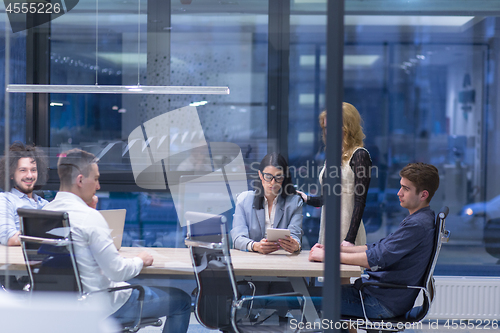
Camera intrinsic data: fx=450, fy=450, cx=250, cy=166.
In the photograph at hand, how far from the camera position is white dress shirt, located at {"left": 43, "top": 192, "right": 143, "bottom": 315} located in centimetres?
245

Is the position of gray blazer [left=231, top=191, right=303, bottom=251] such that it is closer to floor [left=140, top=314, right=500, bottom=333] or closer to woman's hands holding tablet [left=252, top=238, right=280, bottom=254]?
woman's hands holding tablet [left=252, top=238, right=280, bottom=254]

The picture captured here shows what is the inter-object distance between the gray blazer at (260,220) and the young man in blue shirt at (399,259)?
482mm

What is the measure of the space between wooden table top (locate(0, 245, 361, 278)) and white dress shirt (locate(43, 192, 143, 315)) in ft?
0.41

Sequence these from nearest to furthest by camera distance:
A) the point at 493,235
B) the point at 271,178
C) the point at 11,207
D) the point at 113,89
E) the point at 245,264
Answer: the point at 245,264
the point at 11,207
the point at 271,178
the point at 113,89
the point at 493,235

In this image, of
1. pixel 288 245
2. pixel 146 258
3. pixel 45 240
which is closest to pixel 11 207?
pixel 45 240

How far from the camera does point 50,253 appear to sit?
99.3 inches

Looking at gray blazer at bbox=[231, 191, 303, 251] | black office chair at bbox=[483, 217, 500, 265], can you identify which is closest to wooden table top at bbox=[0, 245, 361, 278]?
gray blazer at bbox=[231, 191, 303, 251]

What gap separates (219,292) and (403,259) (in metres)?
1.10

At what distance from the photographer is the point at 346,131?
2965mm

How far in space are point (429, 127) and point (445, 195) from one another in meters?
0.99

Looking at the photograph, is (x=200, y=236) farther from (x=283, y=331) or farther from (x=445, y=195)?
(x=445, y=195)

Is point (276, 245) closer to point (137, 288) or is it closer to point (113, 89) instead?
point (137, 288)

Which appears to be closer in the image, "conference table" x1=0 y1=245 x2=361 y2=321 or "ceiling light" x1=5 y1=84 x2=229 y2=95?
"conference table" x1=0 y1=245 x2=361 y2=321

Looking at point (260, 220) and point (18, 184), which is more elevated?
point (18, 184)
